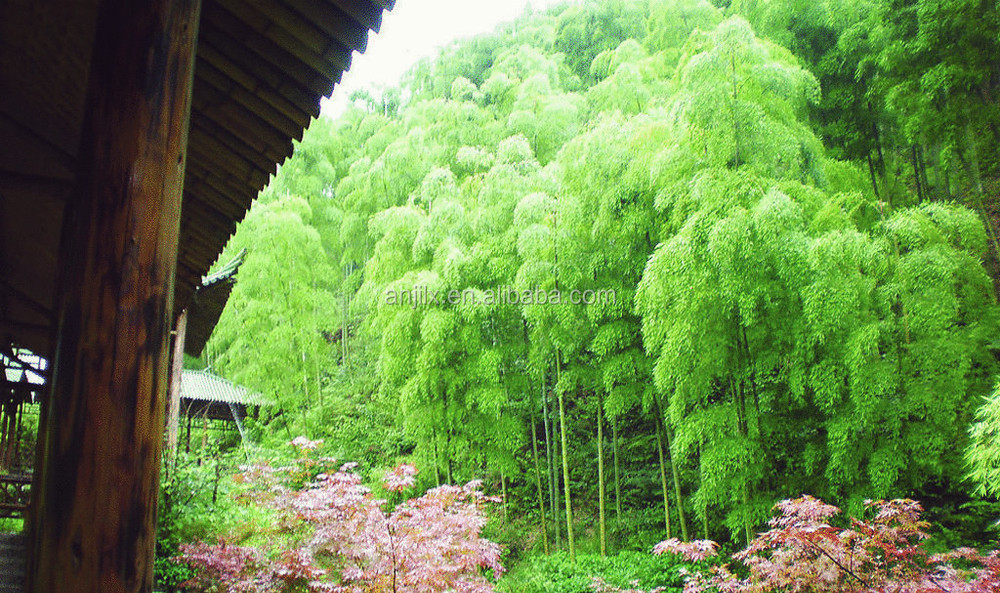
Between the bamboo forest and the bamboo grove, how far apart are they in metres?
0.03

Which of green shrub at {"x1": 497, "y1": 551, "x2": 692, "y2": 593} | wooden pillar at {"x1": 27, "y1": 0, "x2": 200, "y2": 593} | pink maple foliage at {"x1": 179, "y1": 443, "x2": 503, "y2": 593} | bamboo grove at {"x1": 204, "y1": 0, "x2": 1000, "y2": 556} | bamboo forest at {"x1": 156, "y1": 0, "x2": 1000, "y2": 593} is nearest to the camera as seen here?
wooden pillar at {"x1": 27, "y1": 0, "x2": 200, "y2": 593}

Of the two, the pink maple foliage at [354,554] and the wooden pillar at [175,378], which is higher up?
the wooden pillar at [175,378]

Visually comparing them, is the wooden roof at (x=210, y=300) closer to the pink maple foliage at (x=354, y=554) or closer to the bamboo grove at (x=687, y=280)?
the pink maple foliage at (x=354, y=554)

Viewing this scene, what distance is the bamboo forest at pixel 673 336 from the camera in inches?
152

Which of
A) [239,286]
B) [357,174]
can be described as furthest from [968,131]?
[239,286]

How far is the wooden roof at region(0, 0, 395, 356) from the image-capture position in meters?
1.55

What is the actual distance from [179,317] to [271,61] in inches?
159

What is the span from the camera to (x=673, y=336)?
493 centimetres

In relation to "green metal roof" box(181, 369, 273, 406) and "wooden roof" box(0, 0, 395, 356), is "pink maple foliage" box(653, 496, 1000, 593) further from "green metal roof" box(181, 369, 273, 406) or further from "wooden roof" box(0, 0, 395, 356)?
"green metal roof" box(181, 369, 273, 406)

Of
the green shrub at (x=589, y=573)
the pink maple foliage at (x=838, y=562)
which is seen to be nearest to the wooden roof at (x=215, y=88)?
the pink maple foliage at (x=838, y=562)

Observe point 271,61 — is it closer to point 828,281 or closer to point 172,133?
point 172,133

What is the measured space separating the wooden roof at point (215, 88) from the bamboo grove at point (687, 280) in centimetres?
365

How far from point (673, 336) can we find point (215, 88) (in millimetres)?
3994

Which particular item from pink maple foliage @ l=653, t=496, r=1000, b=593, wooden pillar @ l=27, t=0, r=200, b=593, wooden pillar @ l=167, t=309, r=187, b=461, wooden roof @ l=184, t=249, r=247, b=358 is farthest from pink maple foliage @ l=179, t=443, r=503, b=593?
wooden pillar @ l=27, t=0, r=200, b=593
